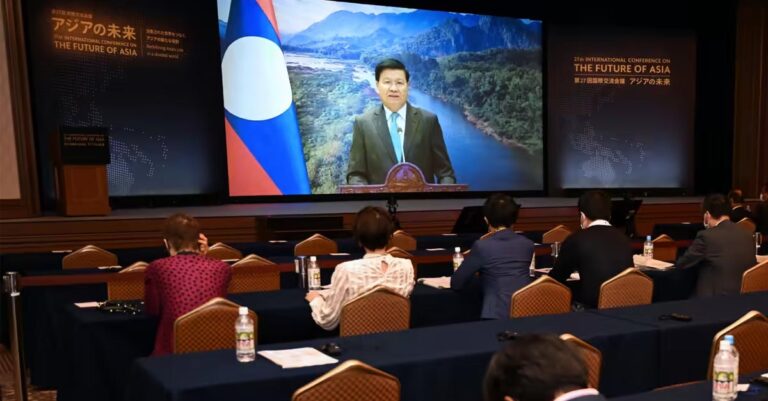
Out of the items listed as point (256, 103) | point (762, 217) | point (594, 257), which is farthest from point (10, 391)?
point (762, 217)

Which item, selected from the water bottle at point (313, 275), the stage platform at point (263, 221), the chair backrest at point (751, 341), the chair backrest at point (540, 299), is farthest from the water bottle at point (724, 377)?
the stage platform at point (263, 221)

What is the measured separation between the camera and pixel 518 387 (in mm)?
1260

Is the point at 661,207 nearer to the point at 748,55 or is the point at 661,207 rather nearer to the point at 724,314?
the point at 748,55

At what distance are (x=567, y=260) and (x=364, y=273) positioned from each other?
1404 millimetres

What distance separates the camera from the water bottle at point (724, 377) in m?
1.97

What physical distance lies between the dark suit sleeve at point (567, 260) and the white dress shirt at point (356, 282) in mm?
1090

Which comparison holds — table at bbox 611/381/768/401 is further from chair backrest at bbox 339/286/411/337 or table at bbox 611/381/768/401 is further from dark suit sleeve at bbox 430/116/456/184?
dark suit sleeve at bbox 430/116/456/184

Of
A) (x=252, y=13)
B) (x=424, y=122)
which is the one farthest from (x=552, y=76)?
(x=252, y=13)

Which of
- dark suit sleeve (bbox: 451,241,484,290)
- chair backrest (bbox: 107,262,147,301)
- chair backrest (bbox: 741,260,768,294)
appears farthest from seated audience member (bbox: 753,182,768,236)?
chair backrest (bbox: 107,262,147,301)

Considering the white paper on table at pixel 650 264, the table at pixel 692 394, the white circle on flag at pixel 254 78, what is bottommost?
the white paper on table at pixel 650 264

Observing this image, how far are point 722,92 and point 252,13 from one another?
941 centimetres

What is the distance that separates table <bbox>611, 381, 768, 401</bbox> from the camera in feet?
6.61

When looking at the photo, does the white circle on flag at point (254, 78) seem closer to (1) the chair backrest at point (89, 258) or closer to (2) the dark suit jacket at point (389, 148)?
(2) the dark suit jacket at point (389, 148)

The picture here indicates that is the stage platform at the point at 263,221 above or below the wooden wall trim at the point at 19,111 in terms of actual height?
below
